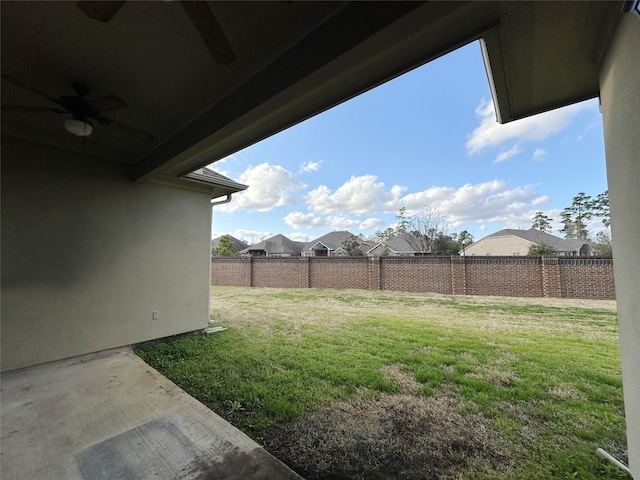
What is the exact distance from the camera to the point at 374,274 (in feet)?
35.8

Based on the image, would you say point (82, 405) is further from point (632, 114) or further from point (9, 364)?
point (632, 114)

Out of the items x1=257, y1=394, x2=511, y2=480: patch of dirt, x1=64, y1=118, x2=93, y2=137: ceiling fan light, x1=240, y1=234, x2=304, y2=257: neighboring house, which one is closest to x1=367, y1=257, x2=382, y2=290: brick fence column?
x1=257, y1=394, x2=511, y2=480: patch of dirt

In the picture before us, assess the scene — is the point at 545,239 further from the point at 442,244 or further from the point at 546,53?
the point at 546,53

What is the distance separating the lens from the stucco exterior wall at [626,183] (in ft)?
3.46

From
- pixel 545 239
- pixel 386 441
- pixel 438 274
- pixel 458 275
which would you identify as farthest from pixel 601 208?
pixel 386 441

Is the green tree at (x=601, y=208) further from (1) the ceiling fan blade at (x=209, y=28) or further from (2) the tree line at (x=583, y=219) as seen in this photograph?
(1) the ceiling fan blade at (x=209, y=28)

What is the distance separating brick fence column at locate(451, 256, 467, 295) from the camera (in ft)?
30.9

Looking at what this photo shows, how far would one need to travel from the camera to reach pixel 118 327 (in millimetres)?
3406

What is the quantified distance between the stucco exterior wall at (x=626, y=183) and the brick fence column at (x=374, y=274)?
949 centimetres

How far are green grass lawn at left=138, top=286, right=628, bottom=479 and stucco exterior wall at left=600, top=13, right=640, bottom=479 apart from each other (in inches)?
24.5

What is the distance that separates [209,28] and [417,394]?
3.21 meters

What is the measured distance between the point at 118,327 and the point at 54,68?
9.92ft

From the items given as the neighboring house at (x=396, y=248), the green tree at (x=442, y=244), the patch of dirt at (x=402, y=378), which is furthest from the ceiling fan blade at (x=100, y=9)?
the neighboring house at (x=396, y=248)

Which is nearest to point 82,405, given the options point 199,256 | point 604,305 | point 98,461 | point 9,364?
point 98,461
